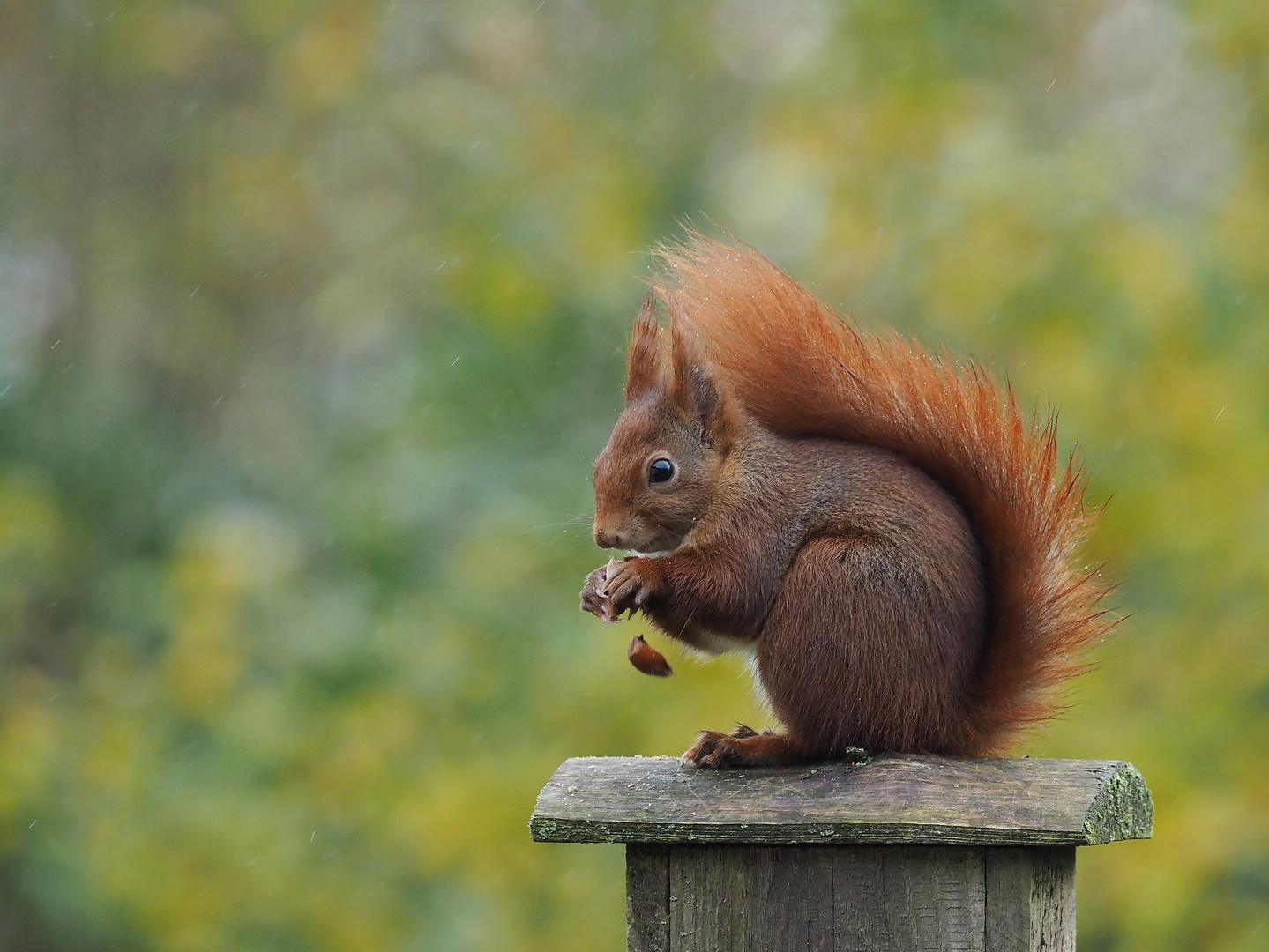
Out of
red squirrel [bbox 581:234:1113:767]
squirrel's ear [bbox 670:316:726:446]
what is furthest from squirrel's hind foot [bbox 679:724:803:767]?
squirrel's ear [bbox 670:316:726:446]

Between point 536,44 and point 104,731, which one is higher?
point 536,44

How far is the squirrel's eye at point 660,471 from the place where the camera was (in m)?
1.93

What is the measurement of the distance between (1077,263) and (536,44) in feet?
8.58

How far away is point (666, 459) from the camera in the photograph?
193 centimetres

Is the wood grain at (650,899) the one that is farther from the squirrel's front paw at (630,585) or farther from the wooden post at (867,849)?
the squirrel's front paw at (630,585)

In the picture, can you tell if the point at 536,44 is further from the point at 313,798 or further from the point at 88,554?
the point at 313,798

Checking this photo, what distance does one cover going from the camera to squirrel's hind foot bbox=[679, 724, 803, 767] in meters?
1.77

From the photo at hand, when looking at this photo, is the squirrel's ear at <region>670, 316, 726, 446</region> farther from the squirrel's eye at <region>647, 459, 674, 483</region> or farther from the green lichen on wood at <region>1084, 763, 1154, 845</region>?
the green lichen on wood at <region>1084, 763, 1154, 845</region>

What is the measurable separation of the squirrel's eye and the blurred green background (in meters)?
1.54

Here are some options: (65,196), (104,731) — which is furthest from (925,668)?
(65,196)

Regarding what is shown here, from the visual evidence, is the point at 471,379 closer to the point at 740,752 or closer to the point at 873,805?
the point at 740,752

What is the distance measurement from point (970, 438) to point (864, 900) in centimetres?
57

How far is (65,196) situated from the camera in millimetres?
5465

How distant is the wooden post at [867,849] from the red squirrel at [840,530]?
0.11m
